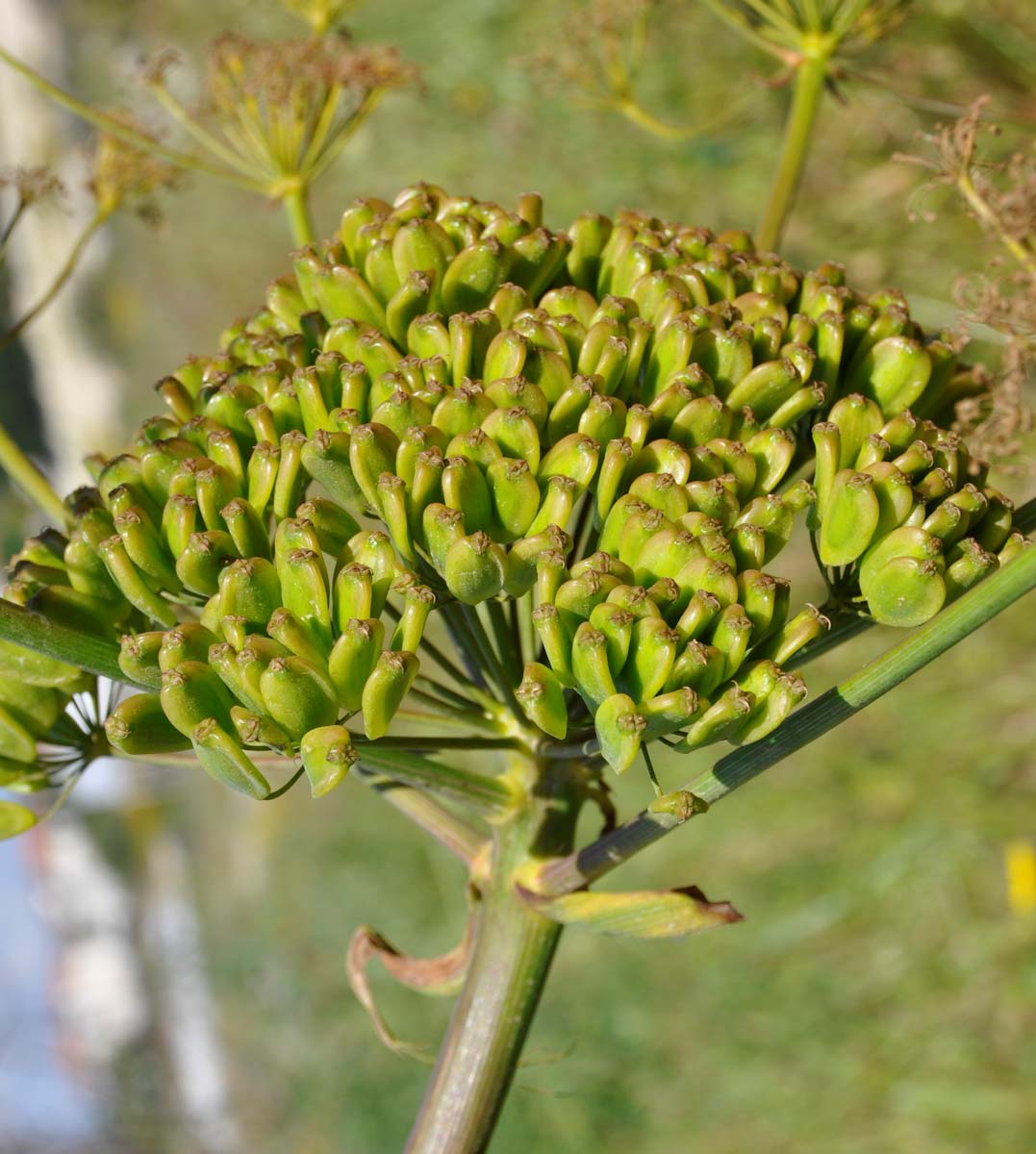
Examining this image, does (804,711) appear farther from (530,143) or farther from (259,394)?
(530,143)

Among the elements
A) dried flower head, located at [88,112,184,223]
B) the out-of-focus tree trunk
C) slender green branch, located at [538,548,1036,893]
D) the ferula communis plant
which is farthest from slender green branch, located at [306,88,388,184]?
the out-of-focus tree trunk

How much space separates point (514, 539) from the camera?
4.21 feet

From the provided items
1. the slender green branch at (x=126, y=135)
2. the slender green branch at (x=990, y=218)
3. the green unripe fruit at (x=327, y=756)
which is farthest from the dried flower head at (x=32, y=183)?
the slender green branch at (x=990, y=218)

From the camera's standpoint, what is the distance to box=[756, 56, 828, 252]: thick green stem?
2031mm

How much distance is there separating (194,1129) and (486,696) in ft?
33.9

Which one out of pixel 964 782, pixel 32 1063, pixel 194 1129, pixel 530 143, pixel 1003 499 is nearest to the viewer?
pixel 1003 499

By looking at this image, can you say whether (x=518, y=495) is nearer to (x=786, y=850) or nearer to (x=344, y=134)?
(x=344, y=134)

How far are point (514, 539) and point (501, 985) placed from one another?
2.15 ft

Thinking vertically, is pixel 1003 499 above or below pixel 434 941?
above

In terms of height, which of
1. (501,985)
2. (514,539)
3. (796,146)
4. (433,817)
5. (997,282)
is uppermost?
(796,146)

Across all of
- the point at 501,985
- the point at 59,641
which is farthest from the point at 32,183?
the point at 501,985

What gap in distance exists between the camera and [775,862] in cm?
511

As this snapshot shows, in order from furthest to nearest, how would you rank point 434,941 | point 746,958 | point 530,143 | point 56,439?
1. point 56,439
2. point 434,941
3. point 530,143
4. point 746,958

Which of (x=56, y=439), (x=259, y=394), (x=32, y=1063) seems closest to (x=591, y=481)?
(x=259, y=394)
